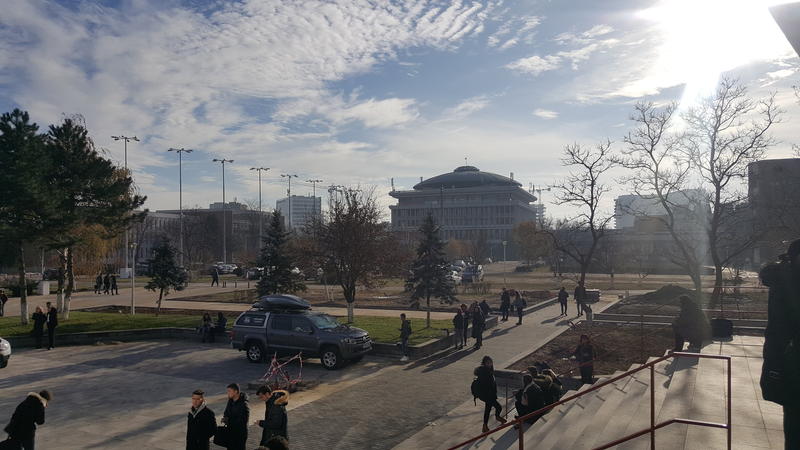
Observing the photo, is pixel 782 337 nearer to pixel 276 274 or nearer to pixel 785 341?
pixel 785 341

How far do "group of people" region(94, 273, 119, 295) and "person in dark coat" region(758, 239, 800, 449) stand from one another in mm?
44175

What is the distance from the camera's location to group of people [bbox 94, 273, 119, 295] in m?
41.0

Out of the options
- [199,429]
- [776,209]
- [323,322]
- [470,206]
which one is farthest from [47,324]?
[470,206]

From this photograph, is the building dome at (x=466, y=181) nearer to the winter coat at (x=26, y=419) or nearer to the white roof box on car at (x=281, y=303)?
the white roof box on car at (x=281, y=303)

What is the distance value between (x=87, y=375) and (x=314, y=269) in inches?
470

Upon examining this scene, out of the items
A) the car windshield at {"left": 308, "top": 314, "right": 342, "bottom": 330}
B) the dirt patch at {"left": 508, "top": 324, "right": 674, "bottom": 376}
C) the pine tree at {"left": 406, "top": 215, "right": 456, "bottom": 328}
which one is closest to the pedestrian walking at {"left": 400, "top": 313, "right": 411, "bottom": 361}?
the car windshield at {"left": 308, "top": 314, "right": 342, "bottom": 330}

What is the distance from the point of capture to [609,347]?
19.0 m

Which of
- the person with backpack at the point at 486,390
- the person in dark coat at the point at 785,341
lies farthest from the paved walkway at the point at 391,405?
the person in dark coat at the point at 785,341

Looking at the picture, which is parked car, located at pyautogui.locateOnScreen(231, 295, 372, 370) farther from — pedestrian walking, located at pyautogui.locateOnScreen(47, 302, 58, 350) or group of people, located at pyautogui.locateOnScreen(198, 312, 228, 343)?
pedestrian walking, located at pyautogui.locateOnScreen(47, 302, 58, 350)

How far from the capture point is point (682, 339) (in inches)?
583

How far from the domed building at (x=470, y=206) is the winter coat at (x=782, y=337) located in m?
126

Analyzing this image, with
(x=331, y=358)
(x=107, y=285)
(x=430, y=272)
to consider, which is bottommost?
(x=331, y=358)

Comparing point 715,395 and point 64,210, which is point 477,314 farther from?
point 64,210

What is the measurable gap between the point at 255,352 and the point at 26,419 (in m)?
10.3
